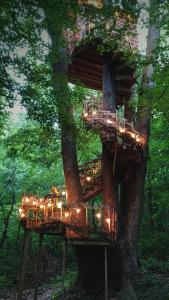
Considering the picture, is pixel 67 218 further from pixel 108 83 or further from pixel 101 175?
pixel 108 83

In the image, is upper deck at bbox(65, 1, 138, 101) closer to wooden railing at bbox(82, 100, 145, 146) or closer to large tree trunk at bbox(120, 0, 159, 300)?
large tree trunk at bbox(120, 0, 159, 300)

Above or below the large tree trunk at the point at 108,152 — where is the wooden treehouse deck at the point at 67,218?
below

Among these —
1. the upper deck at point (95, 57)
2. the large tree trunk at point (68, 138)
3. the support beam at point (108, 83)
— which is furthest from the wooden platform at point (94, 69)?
the large tree trunk at point (68, 138)

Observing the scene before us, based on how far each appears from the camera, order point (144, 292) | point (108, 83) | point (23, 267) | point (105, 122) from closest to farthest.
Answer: point (144, 292)
point (23, 267)
point (105, 122)
point (108, 83)

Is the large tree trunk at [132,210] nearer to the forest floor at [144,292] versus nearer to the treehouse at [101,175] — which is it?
the treehouse at [101,175]

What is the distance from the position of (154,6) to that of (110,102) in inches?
291

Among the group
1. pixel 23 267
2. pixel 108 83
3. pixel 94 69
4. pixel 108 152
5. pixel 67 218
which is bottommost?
pixel 23 267

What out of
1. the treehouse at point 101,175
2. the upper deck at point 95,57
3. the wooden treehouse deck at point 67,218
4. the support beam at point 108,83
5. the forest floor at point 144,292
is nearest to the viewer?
the forest floor at point 144,292

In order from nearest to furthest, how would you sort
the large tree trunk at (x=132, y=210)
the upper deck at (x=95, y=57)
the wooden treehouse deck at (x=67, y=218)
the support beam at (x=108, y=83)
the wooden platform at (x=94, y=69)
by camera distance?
the wooden treehouse deck at (x=67, y=218)
the large tree trunk at (x=132, y=210)
the support beam at (x=108, y=83)
the upper deck at (x=95, y=57)
the wooden platform at (x=94, y=69)

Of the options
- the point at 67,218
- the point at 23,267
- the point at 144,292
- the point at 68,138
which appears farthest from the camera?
the point at 68,138

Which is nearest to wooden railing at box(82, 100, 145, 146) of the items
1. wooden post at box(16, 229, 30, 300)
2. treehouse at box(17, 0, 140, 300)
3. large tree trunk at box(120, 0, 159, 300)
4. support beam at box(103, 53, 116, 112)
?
treehouse at box(17, 0, 140, 300)

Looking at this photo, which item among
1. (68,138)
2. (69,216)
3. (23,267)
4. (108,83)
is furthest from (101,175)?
(23,267)

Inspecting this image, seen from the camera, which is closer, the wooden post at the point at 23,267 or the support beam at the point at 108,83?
the wooden post at the point at 23,267

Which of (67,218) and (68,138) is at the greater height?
(68,138)
